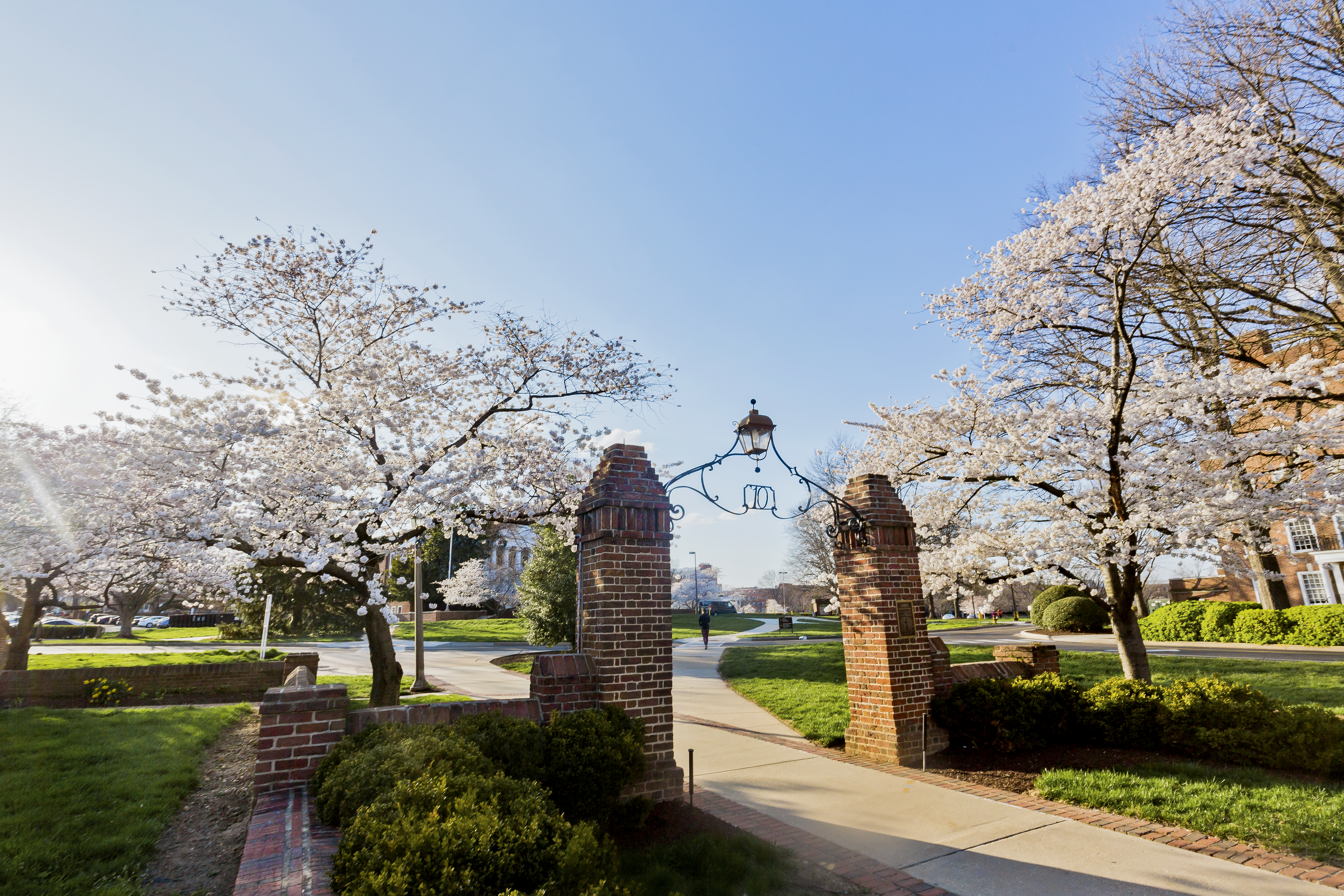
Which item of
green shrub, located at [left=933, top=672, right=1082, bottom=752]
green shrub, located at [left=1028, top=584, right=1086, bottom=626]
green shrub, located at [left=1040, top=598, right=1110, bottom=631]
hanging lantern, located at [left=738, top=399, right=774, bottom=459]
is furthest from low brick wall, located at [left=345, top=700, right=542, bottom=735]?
green shrub, located at [left=1028, top=584, right=1086, bottom=626]

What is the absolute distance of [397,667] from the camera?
1134cm

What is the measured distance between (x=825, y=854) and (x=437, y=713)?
11.4 feet

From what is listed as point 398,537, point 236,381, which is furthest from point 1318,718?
point 236,381

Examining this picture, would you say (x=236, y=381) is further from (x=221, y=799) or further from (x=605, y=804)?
(x=605, y=804)

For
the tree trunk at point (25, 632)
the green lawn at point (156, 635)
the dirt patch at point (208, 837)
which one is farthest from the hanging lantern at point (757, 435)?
the green lawn at point (156, 635)

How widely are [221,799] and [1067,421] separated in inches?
438

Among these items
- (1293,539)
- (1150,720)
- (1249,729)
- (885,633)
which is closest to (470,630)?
(885,633)

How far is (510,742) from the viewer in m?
5.32

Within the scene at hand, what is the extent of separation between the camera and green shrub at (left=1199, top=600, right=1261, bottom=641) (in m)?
22.9

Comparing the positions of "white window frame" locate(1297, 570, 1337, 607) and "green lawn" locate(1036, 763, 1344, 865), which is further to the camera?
"white window frame" locate(1297, 570, 1337, 607)

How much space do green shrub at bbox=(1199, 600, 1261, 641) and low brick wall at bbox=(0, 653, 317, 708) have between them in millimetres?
28300

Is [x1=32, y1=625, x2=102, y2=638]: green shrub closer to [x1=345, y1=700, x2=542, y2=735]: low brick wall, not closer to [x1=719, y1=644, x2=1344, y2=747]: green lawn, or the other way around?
[x1=719, y1=644, x2=1344, y2=747]: green lawn

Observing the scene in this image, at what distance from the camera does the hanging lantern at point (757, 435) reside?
789 cm

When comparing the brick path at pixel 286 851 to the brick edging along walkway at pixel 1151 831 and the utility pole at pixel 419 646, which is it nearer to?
the brick edging along walkway at pixel 1151 831
